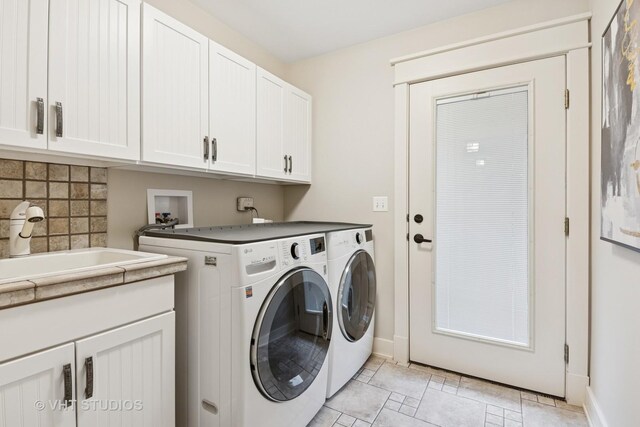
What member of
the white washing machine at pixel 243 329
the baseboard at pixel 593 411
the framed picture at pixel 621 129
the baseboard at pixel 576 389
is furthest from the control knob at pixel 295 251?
the baseboard at pixel 576 389

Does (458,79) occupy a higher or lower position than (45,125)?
higher

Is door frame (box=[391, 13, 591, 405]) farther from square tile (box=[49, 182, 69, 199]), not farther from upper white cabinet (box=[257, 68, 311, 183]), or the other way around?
square tile (box=[49, 182, 69, 199])

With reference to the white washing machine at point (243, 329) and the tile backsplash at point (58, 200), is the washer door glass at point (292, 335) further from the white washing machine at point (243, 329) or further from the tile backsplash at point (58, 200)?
the tile backsplash at point (58, 200)

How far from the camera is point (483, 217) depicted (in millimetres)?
2041

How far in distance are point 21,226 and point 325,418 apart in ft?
5.44

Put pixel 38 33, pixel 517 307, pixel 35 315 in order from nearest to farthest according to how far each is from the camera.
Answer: pixel 35 315 → pixel 38 33 → pixel 517 307

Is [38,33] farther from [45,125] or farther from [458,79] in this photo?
[458,79]

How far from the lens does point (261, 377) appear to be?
50.5 inches

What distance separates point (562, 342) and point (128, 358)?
2234 millimetres

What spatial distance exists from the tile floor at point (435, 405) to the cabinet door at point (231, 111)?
1.51 metres

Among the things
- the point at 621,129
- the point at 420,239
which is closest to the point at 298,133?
the point at 420,239

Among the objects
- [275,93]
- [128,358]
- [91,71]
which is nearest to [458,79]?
[275,93]

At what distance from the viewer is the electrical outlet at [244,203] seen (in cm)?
241

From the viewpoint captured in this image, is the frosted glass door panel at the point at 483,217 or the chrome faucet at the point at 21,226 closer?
the chrome faucet at the point at 21,226
